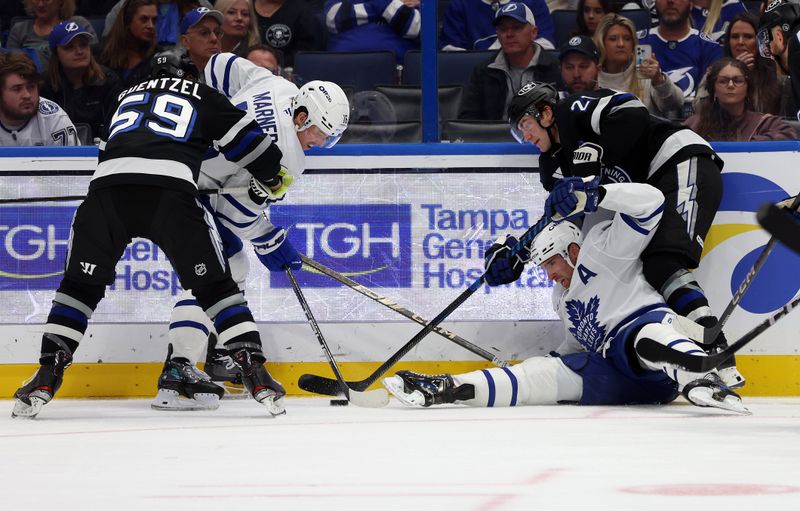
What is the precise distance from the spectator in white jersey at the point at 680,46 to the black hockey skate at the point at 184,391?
6.70 ft

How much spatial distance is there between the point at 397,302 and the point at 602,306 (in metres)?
0.86

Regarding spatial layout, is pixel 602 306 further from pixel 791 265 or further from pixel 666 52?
pixel 666 52

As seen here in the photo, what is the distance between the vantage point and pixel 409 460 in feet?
8.16

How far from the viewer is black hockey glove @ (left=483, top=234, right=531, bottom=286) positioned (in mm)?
4070

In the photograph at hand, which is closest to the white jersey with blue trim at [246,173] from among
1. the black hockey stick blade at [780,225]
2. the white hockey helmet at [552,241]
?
the white hockey helmet at [552,241]

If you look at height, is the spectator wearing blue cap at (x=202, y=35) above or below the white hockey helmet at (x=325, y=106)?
above

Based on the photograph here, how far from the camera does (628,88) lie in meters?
4.51

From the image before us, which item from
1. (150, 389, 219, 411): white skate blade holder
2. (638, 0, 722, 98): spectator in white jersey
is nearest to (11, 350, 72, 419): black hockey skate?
(150, 389, 219, 411): white skate blade holder

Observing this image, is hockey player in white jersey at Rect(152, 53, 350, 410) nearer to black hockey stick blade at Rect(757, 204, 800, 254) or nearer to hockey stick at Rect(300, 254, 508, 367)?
hockey stick at Rect(300, 254, 508, 367)

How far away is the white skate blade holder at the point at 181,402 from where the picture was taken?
395cm

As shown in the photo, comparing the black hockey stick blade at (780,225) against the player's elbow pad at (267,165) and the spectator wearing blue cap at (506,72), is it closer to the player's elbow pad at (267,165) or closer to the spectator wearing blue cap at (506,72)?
the player's elbow pad at (267,165)

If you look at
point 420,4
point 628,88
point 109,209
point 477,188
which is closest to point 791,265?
point 628,88

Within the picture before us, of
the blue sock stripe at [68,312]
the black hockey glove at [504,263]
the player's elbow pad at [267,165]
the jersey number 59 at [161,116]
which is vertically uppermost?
the jersey number 59 at [161,116]

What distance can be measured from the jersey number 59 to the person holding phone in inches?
65.5
